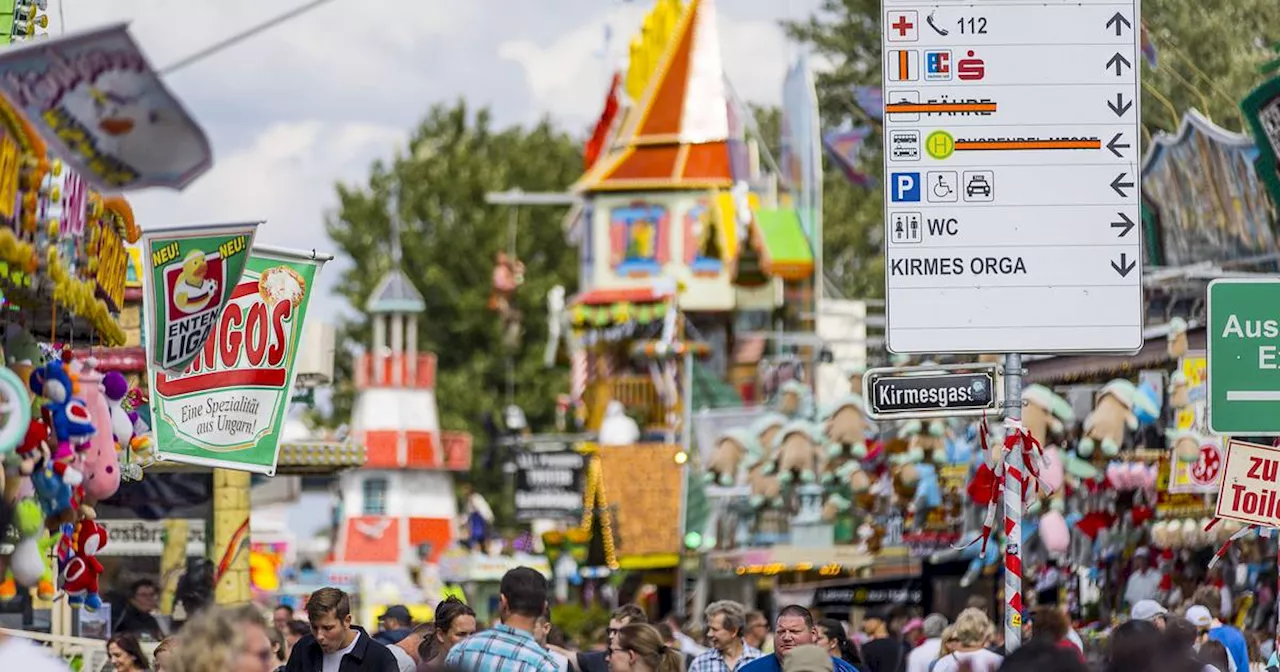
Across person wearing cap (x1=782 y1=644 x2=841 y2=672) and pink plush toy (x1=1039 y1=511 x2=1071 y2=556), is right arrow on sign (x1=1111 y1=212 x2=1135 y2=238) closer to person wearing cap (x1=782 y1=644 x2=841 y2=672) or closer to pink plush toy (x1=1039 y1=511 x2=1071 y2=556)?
person wearing cap (x1=782 y1=644 x2=841 y2=672)

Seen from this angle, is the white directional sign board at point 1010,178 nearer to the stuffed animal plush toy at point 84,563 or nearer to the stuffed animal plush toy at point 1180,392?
the stuffed animal plush toy at point 84,563

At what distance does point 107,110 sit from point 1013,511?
5164 mm

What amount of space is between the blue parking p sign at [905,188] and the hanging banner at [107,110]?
4.52 m

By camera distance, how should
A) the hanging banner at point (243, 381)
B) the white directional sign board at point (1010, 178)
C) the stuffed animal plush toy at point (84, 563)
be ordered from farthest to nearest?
the hanging banner at point (243, 381), the white directional sign board at point (1010, 178), the stuffed animal plush toy at point (84, 563)

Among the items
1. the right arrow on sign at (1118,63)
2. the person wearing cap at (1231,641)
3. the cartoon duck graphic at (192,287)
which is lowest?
the person wearing cap at (1231,641)

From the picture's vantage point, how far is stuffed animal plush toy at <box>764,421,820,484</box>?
29438mm

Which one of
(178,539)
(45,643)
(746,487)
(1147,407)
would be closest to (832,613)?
(746,487)

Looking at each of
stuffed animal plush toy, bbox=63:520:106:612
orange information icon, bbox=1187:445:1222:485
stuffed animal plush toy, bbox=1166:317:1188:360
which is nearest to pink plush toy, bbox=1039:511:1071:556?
stuffed animal plush toy, bbox=1166:317:1188:360

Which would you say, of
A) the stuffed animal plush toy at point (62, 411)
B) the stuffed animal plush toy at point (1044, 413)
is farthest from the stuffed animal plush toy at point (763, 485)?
the stuffed animal plush toy at point (62, 411)

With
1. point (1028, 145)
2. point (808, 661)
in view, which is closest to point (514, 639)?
point (808, 661)

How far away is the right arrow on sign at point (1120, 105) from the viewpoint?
11508 mm

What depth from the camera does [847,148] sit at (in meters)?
38.5

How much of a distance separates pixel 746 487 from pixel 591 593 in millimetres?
15874

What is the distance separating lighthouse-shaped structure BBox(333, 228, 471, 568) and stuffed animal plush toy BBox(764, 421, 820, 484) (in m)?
34.3
